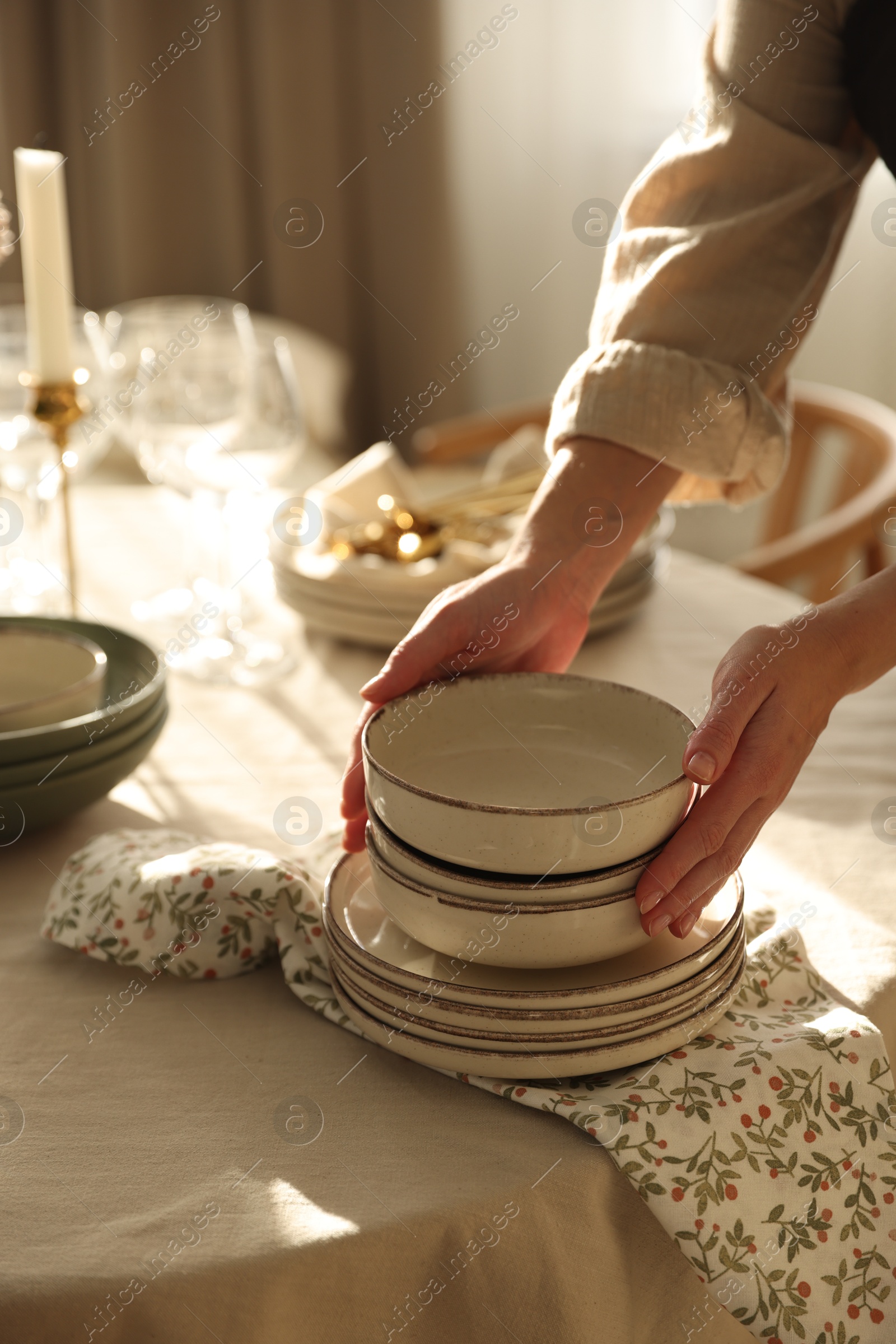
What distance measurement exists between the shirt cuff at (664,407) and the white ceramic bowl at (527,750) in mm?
227

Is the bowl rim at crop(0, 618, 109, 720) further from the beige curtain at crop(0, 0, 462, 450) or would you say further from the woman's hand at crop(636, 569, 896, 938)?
the beige curtain at crop(0, 0, 462, 450)

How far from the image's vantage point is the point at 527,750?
2.42ft

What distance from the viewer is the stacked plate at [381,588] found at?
113 centimetres

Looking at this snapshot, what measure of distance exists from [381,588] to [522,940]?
0.60 m

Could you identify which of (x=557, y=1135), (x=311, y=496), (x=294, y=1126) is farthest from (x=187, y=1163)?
(x=311, y=496)

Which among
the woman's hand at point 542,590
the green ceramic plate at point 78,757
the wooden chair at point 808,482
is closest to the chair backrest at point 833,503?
the wooden chair at point 808,482

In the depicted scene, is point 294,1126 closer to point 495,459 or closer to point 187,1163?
point 187,1163

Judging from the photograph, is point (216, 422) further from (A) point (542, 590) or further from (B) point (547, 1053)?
(B) point (547, 1053)

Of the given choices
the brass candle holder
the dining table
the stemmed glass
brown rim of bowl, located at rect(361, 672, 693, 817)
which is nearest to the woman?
brown rim of bowl, located at rect(361, 672, 693, 817)

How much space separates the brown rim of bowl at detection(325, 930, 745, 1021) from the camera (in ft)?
1.90

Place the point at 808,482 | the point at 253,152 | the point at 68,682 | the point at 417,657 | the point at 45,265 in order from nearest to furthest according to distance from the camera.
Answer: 1. the point at 417,657
2. the point at 68,682
3. the point at 45,265
4. the point at 808,482
5. the point at 253,152

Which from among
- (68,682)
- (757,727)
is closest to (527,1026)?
(757,727)

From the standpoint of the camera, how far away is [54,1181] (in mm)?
548

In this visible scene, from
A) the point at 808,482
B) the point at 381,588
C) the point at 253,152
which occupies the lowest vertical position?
the point at 808,482
